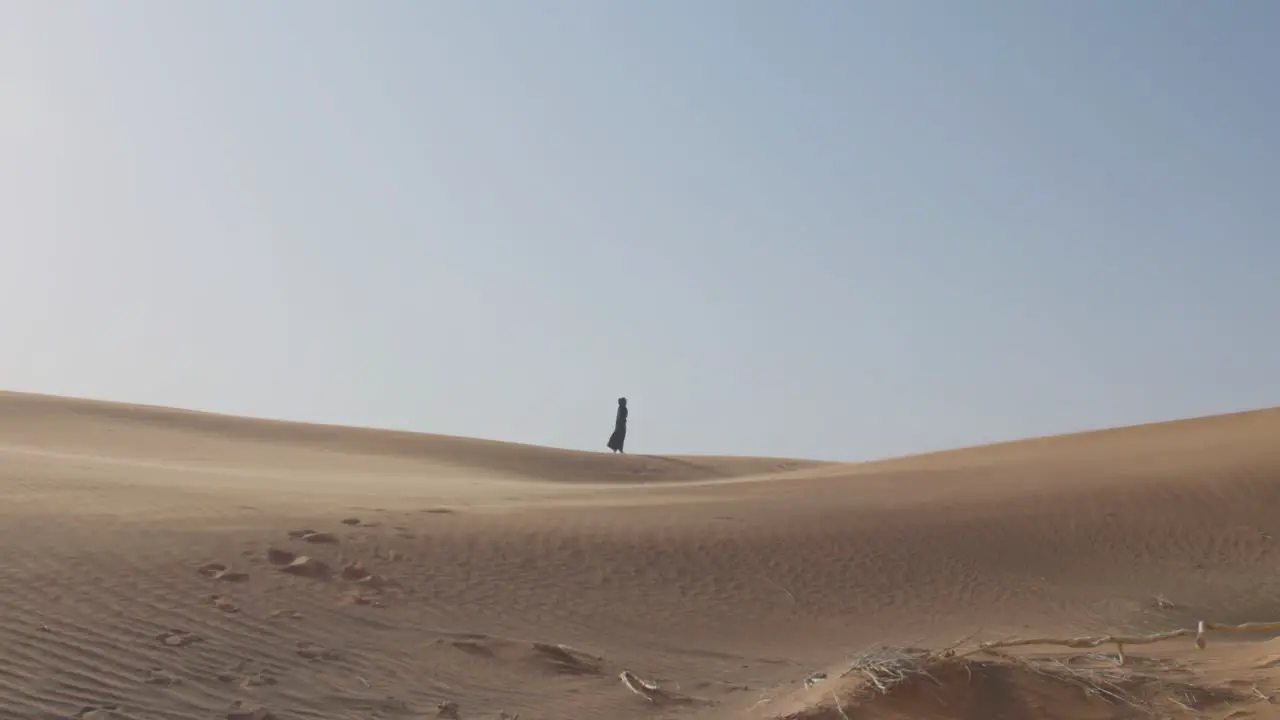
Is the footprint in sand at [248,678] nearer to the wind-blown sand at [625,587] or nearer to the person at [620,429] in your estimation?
the wind-blown sand at [625,587]

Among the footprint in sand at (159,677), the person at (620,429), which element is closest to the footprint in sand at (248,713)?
the footprint in sand at (159,677)

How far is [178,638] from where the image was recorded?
777 centimetres

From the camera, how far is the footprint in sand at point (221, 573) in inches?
359

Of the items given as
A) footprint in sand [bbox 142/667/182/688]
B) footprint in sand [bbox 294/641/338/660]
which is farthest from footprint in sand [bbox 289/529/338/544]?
footprint in sand [bbox 142/667/182/688]

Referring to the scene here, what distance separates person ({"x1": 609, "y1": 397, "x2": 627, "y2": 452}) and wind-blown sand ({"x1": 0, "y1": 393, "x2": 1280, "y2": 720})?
32.5 ft

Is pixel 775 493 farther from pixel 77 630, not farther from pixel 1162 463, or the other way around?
pixel 77 630

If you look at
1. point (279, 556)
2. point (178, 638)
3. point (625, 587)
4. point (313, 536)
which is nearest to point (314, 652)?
point (178, 638)

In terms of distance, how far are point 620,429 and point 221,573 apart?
69.1ft

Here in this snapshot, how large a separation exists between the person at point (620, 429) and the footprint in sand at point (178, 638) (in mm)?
21662

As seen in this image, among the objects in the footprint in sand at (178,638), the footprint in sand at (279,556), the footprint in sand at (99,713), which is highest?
the footprint in sand at (279,556)

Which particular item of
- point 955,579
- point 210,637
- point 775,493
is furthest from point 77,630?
point 775,493

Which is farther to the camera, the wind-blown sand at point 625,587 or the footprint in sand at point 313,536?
the footprint in sand at point 313,536

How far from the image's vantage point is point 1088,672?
7621mm

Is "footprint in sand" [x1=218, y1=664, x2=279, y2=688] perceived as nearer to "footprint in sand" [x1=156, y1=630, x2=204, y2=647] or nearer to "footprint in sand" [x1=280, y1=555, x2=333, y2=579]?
"footprint in sand" [x1=156, y1=630, x2=204, y2=647]
